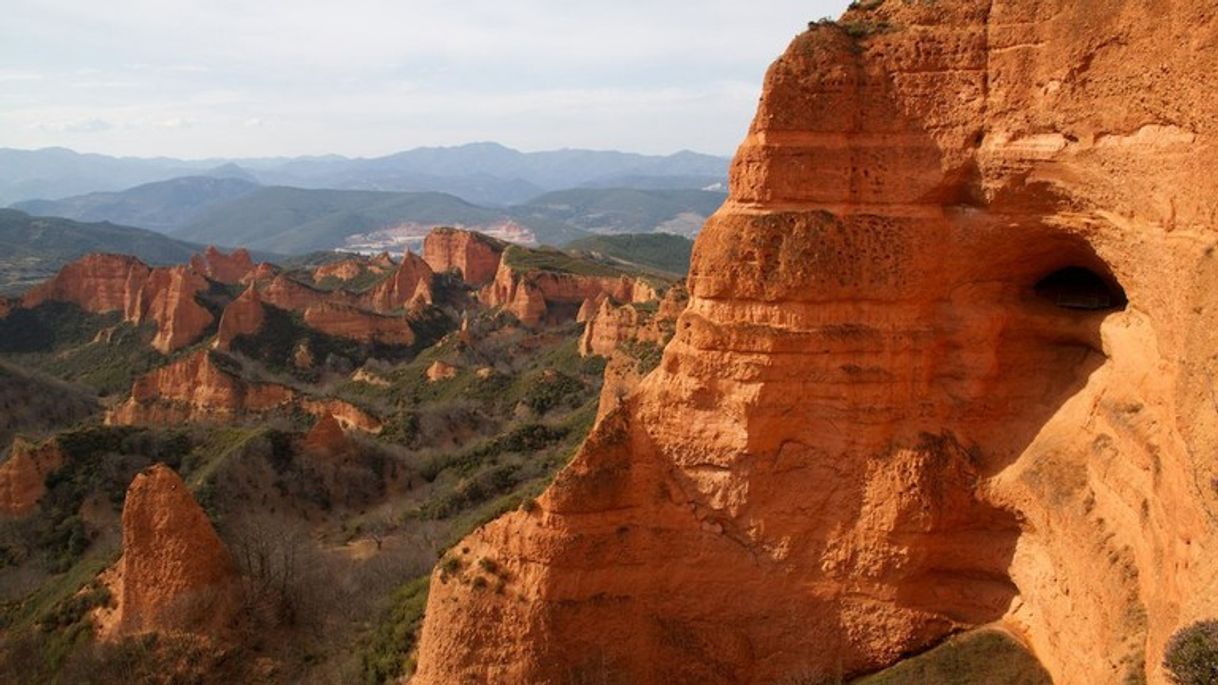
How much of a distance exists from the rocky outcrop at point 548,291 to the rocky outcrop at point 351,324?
10.8 m

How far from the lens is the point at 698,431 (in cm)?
1705

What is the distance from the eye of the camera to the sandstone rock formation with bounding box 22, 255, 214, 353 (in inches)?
2689

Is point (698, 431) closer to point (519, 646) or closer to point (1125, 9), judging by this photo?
point (519, 646)

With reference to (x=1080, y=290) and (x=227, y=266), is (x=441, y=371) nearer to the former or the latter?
(x=1080, y=290)

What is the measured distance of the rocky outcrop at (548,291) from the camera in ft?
248

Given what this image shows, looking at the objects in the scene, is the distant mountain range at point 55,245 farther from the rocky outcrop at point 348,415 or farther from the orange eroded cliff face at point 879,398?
the orange eroded cliff face at point 879,398

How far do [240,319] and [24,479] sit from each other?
2950 cm

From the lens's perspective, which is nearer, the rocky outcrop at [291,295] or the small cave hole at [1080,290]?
the small cave hole at [1080,290]

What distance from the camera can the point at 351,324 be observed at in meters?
68.9

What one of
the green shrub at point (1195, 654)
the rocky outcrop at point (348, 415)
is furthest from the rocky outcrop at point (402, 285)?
the green shrub at point (1195, 654)

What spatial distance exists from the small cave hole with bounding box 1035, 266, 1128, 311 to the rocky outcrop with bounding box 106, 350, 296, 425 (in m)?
45.9

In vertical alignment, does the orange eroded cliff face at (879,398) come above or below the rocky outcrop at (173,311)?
above

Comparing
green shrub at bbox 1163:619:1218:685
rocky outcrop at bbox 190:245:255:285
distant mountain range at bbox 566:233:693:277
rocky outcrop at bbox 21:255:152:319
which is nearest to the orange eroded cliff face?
green shrub at bbox 1163:619:1218:685

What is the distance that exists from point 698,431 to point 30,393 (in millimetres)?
54240
